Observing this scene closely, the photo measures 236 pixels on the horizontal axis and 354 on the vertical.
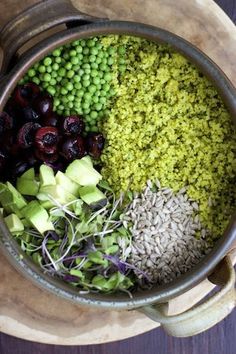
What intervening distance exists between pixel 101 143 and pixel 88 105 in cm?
8

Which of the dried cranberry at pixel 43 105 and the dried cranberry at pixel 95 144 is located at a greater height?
the dried cranberry at pixel 43 105

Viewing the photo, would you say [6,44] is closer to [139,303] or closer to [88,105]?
[88,105]

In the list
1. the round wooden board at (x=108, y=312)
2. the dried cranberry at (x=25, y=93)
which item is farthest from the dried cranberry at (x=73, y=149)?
the round wooden board at (x=108, y=312)

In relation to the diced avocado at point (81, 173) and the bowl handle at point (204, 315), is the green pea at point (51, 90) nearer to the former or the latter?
the diced avocado at point (81, 173)

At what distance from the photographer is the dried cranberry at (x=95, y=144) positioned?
1230mm

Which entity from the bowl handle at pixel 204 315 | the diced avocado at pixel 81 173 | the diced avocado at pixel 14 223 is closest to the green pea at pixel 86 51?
the diced avocado at pixel 81 173

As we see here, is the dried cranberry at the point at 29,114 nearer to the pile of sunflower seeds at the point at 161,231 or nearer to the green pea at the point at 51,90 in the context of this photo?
the green pea at the point at 51,90

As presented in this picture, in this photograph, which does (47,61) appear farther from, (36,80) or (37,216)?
(37,216)

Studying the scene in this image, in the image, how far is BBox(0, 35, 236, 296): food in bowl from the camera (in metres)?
1.21

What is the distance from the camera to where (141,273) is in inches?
48.7

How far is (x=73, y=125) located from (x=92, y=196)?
0.47 ft

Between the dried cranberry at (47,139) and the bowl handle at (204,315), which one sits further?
the dried cranberry at (47,139)

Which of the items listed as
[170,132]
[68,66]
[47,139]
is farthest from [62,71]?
[170,132]

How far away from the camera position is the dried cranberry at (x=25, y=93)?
1.21 metres
